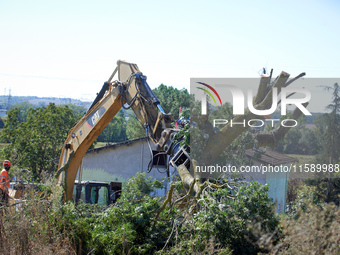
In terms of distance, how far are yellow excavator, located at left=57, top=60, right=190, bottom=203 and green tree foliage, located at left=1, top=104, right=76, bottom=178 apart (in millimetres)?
10018

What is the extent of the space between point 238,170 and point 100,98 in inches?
165

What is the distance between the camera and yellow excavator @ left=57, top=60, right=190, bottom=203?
9031mm

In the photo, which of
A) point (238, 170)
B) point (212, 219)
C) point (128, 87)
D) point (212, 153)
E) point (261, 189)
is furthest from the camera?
point (238, 170)

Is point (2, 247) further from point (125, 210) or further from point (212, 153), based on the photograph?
point (212, 153)

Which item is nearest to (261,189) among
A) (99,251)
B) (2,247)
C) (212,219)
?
(212,219)

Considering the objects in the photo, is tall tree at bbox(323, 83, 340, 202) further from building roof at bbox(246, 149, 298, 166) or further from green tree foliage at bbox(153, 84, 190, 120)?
green tree foliage at bbox(153, 84, 190, 120)

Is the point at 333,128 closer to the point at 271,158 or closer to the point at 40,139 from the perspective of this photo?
the point at 271,158

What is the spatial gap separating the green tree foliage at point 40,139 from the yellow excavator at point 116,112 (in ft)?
32.9

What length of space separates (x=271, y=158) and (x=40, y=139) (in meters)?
12.5

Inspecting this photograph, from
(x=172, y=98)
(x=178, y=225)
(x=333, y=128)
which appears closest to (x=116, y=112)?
(x=178, y=225)

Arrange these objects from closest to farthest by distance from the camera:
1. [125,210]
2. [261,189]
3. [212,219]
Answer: [212,219] → [261,189] → [125,210]

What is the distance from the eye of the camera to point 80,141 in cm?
1036

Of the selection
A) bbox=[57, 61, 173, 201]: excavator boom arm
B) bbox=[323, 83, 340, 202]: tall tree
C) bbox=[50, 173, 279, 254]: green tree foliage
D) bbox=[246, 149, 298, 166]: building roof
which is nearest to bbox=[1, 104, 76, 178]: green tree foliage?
bbox=[57, 61, 173, 201]: excavator boom arm

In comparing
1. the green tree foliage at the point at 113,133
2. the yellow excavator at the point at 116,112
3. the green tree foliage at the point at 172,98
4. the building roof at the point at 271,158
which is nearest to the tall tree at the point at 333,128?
the building roof at the point at 271,158
